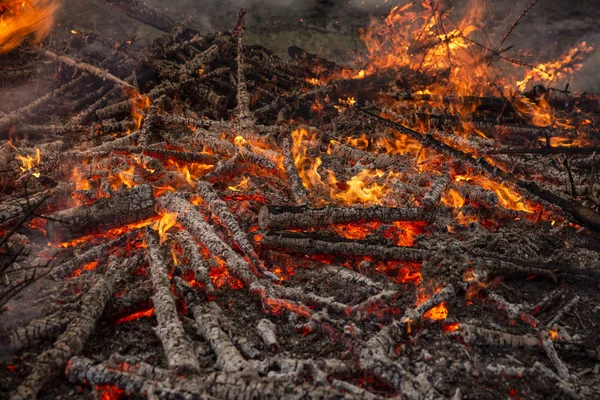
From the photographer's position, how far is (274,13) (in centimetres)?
1572

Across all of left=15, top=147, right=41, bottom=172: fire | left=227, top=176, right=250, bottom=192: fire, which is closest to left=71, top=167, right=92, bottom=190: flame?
left=15, top=147, right=41, bottom=172: fire

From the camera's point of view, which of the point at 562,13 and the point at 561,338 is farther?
the point at 562,13

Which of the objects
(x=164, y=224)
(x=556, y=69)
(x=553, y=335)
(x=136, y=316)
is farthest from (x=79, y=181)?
(x=556, y=69)

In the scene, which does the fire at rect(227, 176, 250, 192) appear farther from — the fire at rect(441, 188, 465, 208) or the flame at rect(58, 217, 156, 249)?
the fire at rect(441, 188, 465, 208)

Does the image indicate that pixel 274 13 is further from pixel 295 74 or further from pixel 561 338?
pixel 561 338

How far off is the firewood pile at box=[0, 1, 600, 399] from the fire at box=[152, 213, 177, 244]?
0.11 ft

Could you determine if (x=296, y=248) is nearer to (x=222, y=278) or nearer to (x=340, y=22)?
(x=222, y=278)

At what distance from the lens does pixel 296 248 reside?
4.83m

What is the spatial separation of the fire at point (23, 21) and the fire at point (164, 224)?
7.34m

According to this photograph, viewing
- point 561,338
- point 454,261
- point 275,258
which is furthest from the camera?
point 275,258

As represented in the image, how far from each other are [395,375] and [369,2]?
631 inches

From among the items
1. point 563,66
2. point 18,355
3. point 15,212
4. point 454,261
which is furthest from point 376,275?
point 563,66

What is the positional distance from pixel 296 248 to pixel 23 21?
31.2 feet

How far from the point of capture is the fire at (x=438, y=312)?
157 inches
